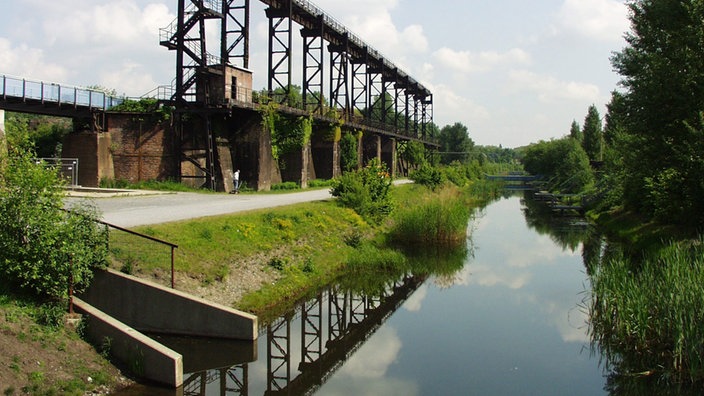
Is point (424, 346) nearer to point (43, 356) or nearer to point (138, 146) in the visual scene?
point (43, 356)

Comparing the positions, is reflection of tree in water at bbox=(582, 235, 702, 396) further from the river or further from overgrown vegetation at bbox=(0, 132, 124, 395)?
overgrown vegetation at bbox=(0, 132, 124, 395)

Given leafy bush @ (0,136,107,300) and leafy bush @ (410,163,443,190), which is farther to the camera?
leafy bush @ (410,163,443,190)

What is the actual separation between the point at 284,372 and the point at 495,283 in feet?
34.4

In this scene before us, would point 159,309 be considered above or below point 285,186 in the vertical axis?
below

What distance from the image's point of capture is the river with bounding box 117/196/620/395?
36.6 feet

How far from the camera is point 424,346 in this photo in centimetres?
1349

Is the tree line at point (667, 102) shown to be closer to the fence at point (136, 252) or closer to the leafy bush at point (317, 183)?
the fence at point (136, 252)

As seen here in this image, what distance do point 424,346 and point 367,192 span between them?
13.6m

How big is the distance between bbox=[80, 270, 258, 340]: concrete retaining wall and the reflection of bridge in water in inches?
30.9

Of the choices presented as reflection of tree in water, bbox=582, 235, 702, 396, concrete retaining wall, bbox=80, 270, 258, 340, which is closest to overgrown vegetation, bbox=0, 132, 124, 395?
concrete retaining wall, bbox=80, 270, 258, 340

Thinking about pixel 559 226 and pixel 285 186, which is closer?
pixel 559 226

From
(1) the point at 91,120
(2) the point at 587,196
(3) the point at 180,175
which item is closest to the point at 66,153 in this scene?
(1) the point at 91,120

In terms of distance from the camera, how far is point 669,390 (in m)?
10.4

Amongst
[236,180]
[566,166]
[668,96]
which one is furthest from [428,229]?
[566,166]
